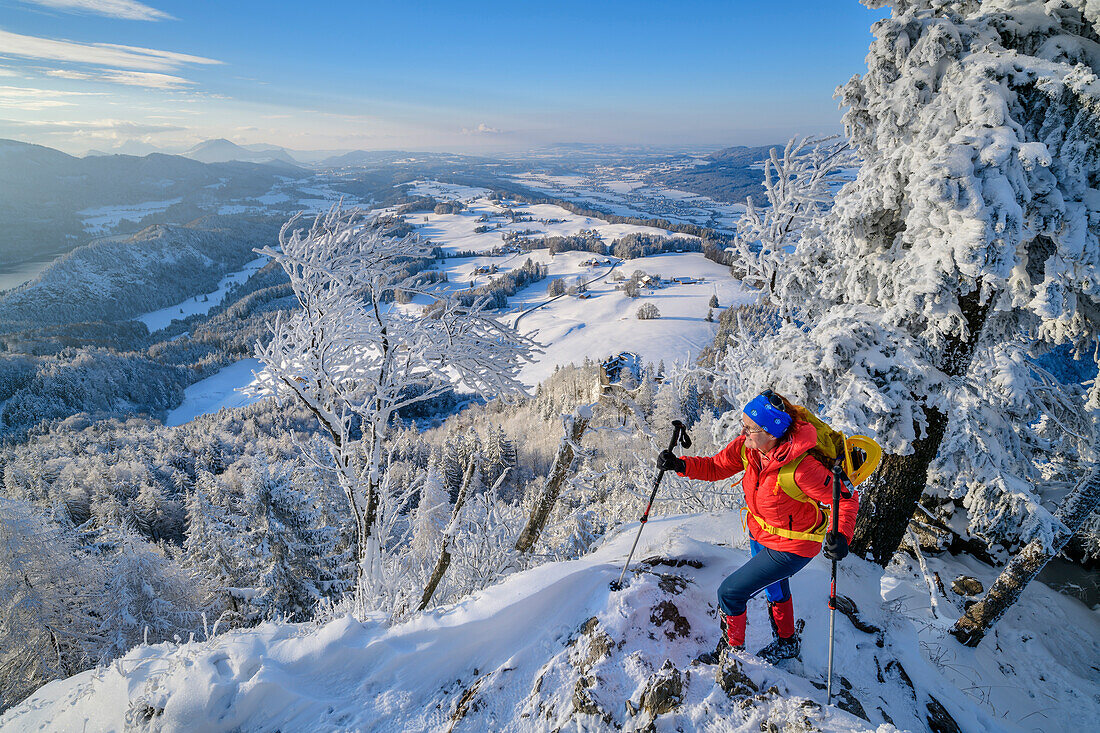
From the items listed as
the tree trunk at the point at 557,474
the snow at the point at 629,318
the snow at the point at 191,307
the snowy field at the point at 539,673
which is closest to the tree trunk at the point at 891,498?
the snowy field at the point at 539,673

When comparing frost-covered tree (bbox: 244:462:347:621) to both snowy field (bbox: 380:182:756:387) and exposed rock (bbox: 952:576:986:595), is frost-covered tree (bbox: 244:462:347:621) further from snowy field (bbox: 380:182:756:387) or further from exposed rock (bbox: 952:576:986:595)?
snowy field (bbox: 380:182:756:387)

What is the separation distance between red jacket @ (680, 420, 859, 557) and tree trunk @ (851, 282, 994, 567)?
3286mm

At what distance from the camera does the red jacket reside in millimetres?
3244

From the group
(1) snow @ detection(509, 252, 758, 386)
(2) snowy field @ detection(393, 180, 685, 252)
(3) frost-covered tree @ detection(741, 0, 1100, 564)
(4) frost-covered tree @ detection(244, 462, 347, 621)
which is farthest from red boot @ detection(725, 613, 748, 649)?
(2) snowy field @ detection(393, 180, 685, 252)

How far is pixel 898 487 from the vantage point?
5938 millimetres

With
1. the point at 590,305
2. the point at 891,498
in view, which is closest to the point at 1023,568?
the point at 891,498

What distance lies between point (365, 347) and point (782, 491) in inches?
304

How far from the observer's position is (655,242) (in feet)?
492

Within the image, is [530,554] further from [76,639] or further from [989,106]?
[76,639]

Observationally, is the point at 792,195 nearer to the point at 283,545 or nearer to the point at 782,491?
the point at 782,491

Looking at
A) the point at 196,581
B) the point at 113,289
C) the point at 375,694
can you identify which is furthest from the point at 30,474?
the point at 113,289

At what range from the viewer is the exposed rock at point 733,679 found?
10.5ft

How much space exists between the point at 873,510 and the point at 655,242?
15396 centimetres

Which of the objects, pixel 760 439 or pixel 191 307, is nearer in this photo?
pixel 760 439
